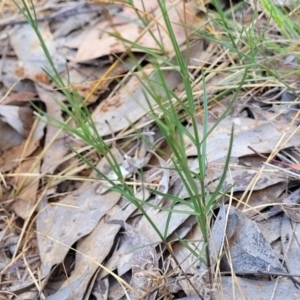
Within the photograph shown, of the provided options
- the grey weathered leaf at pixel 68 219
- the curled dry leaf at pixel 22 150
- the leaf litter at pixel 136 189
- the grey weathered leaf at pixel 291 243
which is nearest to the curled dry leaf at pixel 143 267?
the leaf litter at pixel 136 189

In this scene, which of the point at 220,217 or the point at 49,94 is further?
the point at 49,94


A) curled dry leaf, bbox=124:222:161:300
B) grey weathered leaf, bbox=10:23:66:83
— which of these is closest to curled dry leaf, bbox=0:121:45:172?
grey weathered leaf, bbox=10:23:66:83

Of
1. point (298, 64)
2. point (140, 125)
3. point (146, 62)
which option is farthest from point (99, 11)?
point (298, 64)

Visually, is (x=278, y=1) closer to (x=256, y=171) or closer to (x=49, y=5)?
(x=256, y=171)

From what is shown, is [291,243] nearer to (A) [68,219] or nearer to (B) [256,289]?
(B) [256,289]

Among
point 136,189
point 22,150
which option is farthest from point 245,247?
point 22,150

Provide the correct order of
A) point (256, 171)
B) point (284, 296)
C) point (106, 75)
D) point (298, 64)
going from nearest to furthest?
1. point (284, 296)
2. point (256, 171)
3. point (298, 64)
4. point (106, 75)

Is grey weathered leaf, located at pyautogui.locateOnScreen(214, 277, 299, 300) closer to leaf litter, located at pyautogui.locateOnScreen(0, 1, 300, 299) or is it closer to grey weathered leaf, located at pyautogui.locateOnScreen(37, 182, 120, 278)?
leaf litter, located at pyautogui.locateOnScreen(0, 1, 300, 299)

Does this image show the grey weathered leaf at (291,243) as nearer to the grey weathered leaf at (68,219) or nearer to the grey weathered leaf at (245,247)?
the grey weathered leaf at (245,247)
